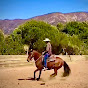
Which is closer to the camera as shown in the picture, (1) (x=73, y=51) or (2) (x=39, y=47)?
(2) (x=39, y=47)

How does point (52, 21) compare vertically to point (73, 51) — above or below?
above

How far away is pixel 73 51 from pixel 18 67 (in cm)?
1202

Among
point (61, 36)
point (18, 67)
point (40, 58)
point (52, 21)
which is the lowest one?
point (18, 67)

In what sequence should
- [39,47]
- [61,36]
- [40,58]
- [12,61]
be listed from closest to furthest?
1. [40,58]
2. [12,61]
3. [39,47]
4. [61,36]

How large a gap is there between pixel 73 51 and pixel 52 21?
66.7 m

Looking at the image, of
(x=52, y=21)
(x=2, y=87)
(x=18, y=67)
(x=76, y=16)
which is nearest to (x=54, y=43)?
(x=18, y=67)

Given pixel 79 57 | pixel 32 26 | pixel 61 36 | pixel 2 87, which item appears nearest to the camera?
pixel 2 87

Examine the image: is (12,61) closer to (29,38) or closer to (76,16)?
(29,38)

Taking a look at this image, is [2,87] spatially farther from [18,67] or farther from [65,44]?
[65,44]

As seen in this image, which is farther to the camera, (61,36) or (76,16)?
(76,16)

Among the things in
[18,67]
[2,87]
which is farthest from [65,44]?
[2,87]

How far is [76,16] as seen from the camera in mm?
96562

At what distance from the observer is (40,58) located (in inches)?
380

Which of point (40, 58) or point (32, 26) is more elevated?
Answer: point (32, 26)
